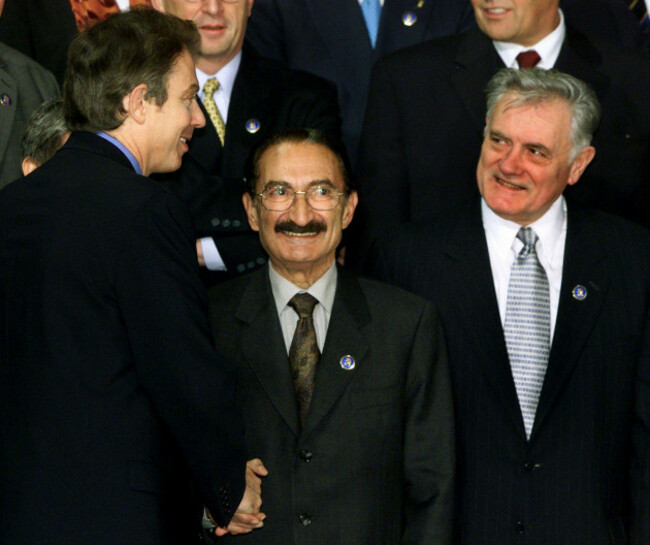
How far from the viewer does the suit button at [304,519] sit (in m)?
2.92

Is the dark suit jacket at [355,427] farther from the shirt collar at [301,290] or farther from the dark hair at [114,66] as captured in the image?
the dark hair at [114,66]

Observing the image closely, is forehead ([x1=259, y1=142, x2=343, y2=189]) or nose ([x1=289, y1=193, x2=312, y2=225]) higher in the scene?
forehead ([x1=259, y1=142, x2=343, y2=189])

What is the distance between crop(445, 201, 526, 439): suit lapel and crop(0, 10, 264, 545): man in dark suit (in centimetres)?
85

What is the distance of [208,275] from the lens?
3531mm

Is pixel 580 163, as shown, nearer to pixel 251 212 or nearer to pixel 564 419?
pixel 564 419

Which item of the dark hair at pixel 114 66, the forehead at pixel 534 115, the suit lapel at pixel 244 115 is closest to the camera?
the dark hair at pixel 114 66

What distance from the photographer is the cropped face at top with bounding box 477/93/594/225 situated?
3307mm

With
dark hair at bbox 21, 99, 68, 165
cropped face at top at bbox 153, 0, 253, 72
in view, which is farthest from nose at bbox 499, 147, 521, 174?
dark hair at bbox 21, 99, 68, 165

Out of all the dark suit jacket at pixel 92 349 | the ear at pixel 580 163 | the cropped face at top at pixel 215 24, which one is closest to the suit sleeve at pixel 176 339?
the dark suit jacket at pixel 92 349

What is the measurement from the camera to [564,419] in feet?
10.3

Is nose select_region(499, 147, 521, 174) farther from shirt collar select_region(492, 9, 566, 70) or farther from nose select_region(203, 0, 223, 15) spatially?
nose select_region(203, 0, 223, 15)

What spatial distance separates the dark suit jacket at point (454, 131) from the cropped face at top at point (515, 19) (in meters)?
0.06

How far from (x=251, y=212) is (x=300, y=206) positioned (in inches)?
7.7

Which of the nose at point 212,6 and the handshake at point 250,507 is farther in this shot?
the nose at point 212,6
